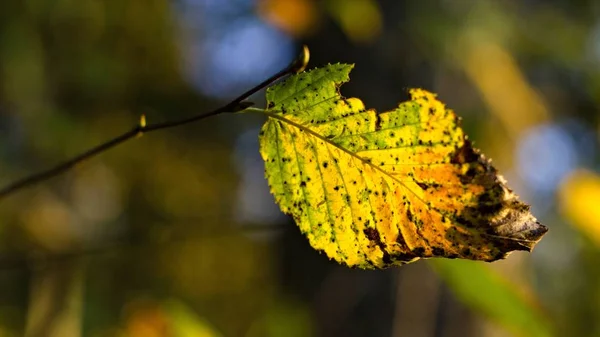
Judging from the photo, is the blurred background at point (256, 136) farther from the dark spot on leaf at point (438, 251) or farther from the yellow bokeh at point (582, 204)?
the dark spot on leaf at point (438, 251)

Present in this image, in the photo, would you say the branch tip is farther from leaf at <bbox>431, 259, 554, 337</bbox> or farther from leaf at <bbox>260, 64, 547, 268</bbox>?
leaf at <bbox>431, 259, 554, 337</bbox>

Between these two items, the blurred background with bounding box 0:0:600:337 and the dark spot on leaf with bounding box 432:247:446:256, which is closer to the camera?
the dark spot on leaf with bounding box 432:247:446:256

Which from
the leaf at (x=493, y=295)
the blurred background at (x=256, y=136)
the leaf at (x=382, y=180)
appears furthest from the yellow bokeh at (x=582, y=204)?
the leaf at (x=382, y=180)

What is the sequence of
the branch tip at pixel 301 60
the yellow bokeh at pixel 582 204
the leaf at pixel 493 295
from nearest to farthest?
the branch tip at pixel 301 60 → the leaf at pixel 493 295 → the yellow bokeh at pixel 582 204

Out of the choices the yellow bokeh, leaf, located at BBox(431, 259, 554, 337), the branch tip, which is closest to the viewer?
the branch tip

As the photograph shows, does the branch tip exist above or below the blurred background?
below

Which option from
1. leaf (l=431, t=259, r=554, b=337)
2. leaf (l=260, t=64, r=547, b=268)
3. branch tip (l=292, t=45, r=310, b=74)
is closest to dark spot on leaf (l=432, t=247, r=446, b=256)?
leaf (l=260, t=64, r=547, b=268)

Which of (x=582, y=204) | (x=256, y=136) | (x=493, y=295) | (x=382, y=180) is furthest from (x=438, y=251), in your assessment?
(x=256, y=136)

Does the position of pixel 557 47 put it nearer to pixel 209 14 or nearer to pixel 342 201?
pixel 342 201
